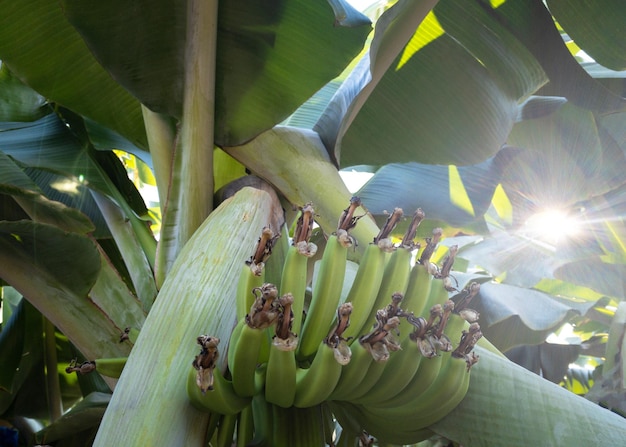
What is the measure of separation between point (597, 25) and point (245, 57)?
2.69ft

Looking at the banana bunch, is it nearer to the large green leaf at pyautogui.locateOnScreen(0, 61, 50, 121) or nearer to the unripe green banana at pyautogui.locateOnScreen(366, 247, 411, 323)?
the unripe green banana at pyautogui.locateOnScreen(366, 247, 411, 323)

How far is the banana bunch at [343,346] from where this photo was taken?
71cm

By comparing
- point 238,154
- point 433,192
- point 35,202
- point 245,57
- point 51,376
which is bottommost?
point 51,376

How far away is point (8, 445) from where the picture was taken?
1.53 metres

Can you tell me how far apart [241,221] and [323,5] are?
0.52m

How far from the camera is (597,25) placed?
1.33 m

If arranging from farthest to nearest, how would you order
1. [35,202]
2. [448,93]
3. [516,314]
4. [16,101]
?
1. [516,314]
2. [16,101]
3. [448,93]
4. [35,202]

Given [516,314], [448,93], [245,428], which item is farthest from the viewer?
[516,314]

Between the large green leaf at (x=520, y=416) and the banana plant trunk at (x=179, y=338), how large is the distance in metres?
0.41

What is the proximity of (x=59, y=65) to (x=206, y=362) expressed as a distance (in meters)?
1.00

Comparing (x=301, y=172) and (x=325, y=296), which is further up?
(x=301, y=172)

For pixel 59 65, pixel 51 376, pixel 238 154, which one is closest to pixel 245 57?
pixel 238 154

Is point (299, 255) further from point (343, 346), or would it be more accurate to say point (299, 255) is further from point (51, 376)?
point (51, 376)

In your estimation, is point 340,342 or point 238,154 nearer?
point 340,342
